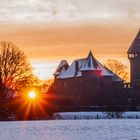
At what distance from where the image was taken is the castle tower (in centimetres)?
11144

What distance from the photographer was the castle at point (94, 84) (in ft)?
317

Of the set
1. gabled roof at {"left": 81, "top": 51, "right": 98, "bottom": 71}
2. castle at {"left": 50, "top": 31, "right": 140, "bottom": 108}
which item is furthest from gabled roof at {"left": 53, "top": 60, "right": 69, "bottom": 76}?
gabled roof at {"left": 81, "top": 51, "right": 98, "bottom": 71}

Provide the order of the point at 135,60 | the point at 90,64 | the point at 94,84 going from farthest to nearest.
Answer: the point at 90,64 → the point at 135,60 → the point at 94,84

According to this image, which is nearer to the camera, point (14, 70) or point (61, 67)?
point (14, 70)

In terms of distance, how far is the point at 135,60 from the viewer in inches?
4469

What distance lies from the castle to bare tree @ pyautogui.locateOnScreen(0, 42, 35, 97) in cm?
848

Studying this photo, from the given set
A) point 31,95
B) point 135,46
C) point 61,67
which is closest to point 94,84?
point 135,46

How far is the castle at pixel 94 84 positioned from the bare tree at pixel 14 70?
848cm

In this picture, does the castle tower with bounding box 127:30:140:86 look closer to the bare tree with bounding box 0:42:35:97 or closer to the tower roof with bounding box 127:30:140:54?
the tower roof with bounding box 127:30:140:54

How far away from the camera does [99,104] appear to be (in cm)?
9431

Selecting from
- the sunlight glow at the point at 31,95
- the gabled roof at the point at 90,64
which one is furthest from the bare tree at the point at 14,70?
the gabled roof at the point at 90,64

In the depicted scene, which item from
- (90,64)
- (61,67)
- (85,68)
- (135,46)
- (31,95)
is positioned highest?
(135,46)

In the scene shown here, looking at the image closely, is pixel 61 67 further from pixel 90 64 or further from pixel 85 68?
pixel 85 68

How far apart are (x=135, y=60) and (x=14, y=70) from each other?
3517 cm
